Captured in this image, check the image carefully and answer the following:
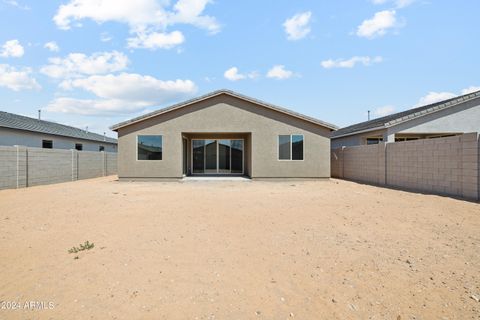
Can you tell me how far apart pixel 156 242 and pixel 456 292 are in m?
4.14

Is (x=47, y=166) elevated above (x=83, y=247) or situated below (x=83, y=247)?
above

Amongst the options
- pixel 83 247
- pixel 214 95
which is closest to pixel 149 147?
pixel 214 95

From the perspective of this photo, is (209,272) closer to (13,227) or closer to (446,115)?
(13,227)

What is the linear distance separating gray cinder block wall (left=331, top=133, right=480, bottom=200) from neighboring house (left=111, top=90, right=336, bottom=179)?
2.42 metres

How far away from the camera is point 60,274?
3473 mm

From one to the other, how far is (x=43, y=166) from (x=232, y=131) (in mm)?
9935

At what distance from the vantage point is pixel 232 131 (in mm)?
15102

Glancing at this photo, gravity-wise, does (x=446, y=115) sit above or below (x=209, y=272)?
above

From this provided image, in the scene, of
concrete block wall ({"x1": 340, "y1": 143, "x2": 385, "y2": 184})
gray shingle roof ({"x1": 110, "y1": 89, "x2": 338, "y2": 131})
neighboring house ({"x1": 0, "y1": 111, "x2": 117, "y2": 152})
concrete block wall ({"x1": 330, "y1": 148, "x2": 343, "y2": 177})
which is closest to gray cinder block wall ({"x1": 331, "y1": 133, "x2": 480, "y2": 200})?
concrete block wall ({"x1": 340, "y1": 143, "x2": 385, "y2": 184})

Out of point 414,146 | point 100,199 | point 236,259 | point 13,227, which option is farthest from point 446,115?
point 13,227

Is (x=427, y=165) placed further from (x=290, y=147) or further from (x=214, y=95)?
(x=214, y=95)

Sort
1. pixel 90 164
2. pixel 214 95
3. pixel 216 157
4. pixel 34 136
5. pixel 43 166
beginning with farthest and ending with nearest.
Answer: pixel 34 136 < pixel 216 157 < pixel 90 164 < pixel 214 95 < pixel 43 166

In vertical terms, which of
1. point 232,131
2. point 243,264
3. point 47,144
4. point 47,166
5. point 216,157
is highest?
point 232,131

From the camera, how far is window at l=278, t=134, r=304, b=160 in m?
15.0
